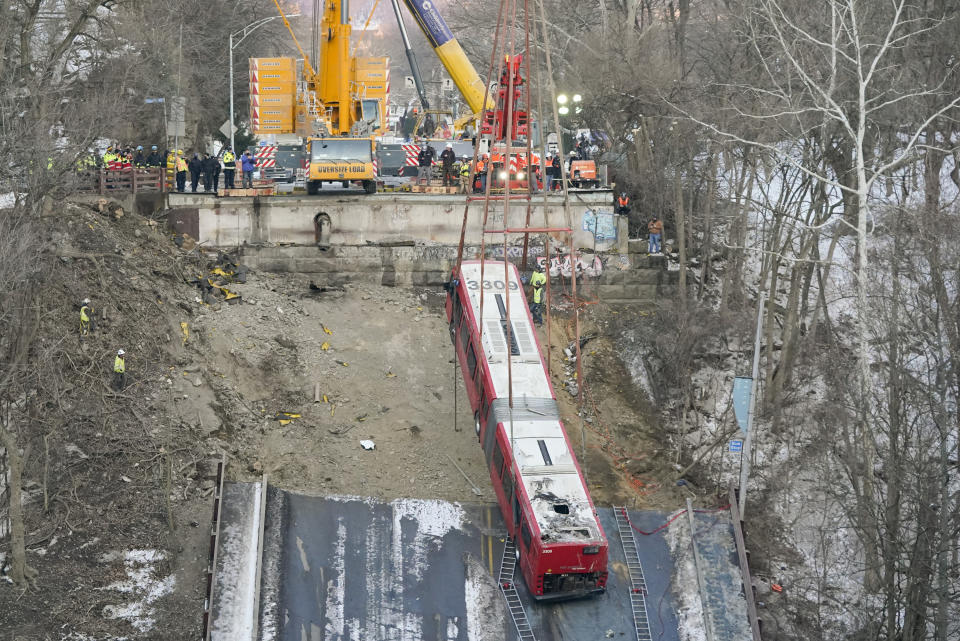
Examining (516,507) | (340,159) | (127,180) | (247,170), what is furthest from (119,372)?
(247,170)

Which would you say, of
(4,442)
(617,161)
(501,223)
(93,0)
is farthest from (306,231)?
(4,442)

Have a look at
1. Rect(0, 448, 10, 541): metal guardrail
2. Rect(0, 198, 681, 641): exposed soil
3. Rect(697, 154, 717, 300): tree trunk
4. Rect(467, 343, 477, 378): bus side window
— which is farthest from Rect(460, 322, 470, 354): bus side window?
Rect(0, 448, 10, 541): metal guardrail

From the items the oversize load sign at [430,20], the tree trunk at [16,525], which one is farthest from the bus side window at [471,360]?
the oversize load sign at [430,20]

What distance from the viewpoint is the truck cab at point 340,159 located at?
3838cm

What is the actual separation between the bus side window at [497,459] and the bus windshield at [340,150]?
1417cm

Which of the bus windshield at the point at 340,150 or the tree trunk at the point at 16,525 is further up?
the bus windshield at the point at 340,150

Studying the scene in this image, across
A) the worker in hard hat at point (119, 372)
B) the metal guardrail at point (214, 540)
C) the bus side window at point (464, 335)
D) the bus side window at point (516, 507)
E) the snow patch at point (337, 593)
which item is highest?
the bus side window at point (464, 335)

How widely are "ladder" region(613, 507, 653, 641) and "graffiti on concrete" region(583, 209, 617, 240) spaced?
42.9 ft

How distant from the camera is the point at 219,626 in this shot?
24734mm

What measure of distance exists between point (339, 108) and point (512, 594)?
1851 centimetres

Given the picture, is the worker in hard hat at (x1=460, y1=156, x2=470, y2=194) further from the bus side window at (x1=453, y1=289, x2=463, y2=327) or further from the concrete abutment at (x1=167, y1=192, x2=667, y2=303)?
the bus side window at (x1=453, y1=289, x2=463, y2=327)

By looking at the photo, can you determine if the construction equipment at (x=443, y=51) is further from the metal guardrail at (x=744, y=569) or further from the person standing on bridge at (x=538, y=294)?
the metal guardrail at (x=744, y=569)

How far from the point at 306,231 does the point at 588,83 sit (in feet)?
38.6

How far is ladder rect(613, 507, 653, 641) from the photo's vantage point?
2583 cm
